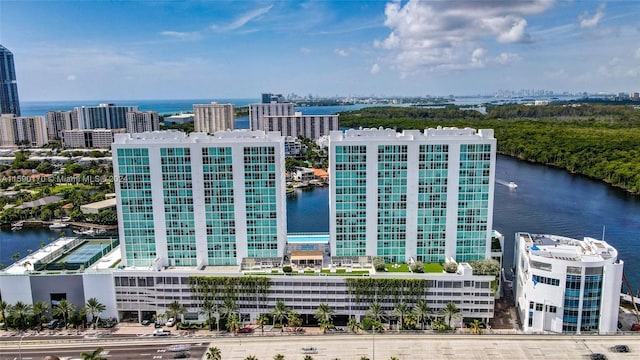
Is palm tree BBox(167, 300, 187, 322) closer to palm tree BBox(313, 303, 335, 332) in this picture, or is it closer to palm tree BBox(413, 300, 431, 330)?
palm tree BBox(313, 303, 335, 332)

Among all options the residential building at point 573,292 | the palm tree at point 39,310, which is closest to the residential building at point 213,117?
the palm tree at point 39,310

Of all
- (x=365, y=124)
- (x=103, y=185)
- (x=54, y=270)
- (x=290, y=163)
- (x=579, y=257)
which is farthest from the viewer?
(x=365, y=124)

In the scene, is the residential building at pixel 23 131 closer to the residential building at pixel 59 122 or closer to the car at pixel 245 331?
the residential building at pixel 59 122

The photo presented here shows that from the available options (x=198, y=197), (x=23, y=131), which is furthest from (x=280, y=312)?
(x=23, y=131)

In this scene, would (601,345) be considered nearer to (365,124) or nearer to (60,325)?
(60,325)

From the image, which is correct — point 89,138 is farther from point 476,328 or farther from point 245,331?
point 476,328

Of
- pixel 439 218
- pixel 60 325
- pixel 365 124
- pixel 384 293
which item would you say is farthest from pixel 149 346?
pixel 365 124
